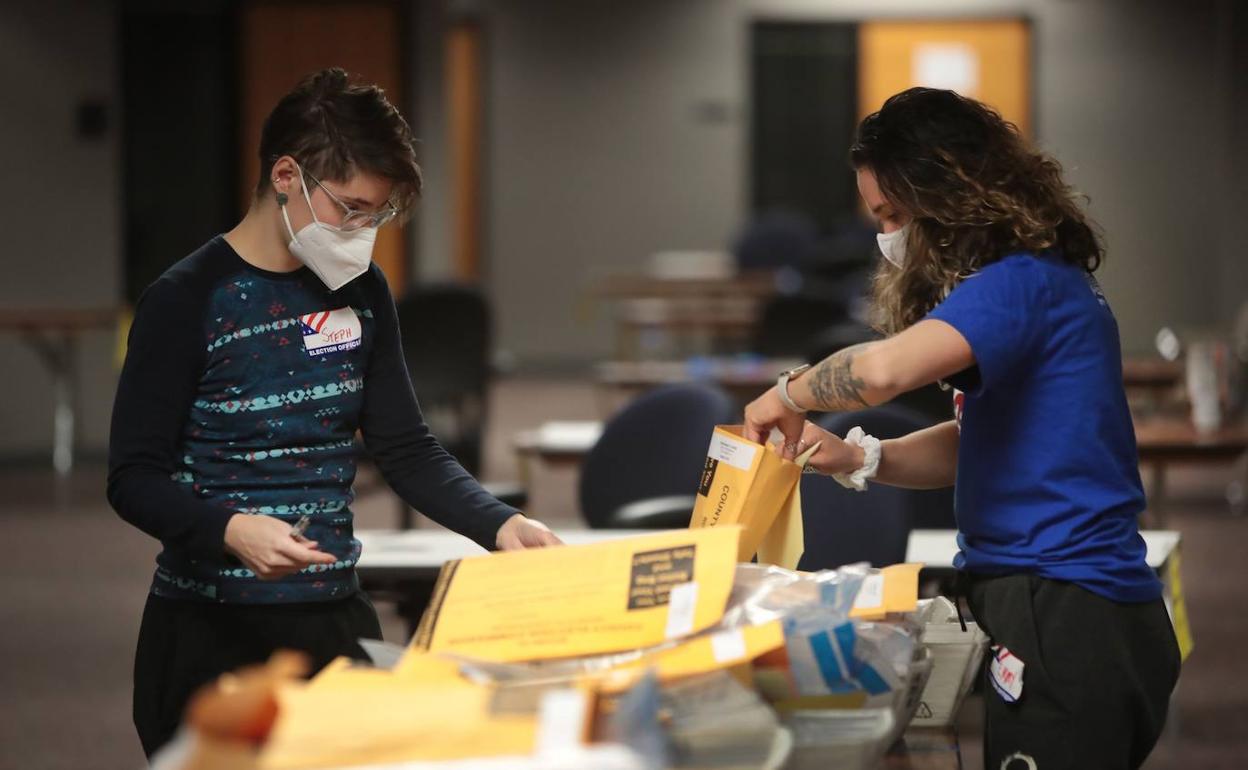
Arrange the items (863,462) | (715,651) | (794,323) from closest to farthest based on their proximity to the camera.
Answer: (715,651), (863,462), (794,323)

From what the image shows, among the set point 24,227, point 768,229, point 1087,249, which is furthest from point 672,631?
point 768,229

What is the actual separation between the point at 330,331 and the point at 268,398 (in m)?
0.12

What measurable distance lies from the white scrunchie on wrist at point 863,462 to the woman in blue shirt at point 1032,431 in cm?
12

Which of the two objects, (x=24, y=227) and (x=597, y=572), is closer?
(x=597, y=572)

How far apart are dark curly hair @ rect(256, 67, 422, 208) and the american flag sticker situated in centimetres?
17

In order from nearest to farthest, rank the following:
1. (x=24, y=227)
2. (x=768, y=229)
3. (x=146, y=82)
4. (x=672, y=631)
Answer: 1. (x=672, y=631)
2. (x=24, y=227)
3. (x=146, y=82)
4. (x=768, y=229)

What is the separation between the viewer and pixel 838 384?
184 cm

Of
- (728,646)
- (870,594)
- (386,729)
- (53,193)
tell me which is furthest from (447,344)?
(386,729)

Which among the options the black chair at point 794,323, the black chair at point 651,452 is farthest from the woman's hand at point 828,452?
the black chair at point 794,323

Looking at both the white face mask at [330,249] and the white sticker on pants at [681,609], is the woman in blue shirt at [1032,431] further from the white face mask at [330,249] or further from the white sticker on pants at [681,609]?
the white face mask at [330,249]

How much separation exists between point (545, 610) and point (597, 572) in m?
0.06

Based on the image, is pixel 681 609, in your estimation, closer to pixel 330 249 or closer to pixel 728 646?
pixel 728 646

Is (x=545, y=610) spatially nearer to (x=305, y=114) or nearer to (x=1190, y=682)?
(x=305, y=114)

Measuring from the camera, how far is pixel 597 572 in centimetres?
163
